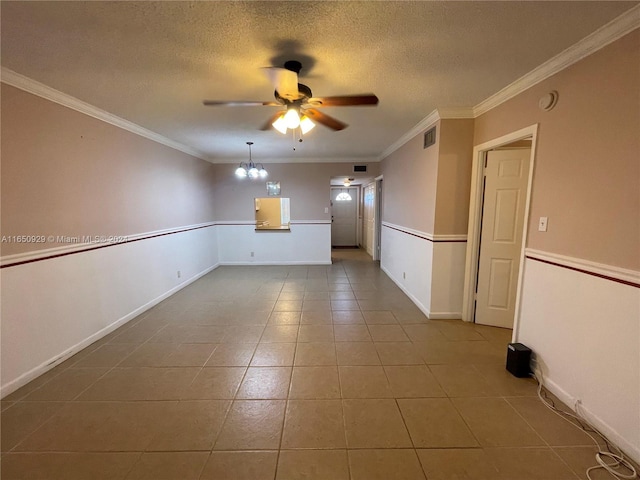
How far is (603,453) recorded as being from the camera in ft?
5.07

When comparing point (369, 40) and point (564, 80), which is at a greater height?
point (369, 40)

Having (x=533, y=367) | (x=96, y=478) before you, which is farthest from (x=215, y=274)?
(x=533, y=367)

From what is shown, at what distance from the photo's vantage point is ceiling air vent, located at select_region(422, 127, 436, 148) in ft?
10.5

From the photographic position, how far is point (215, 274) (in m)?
5.51

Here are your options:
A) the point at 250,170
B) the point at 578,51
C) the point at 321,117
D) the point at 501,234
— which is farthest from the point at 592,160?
the point at 250,170

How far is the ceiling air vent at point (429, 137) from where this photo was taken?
321 cm

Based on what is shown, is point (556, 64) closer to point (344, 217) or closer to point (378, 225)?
point (378, 225)

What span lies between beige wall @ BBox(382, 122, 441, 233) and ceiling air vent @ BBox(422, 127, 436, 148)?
0.18 feet

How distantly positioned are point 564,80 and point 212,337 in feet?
12.2

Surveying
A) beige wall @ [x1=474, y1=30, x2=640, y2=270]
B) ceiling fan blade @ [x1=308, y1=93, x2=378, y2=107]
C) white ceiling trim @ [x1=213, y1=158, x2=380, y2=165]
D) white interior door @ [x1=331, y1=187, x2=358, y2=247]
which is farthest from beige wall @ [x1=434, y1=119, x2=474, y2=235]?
white interior door @ [x1=331, y1=187, x2=358, y2=247]

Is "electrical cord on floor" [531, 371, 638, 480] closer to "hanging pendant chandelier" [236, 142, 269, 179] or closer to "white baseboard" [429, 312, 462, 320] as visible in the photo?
"white baseboard" [429, 312, 462, 320]

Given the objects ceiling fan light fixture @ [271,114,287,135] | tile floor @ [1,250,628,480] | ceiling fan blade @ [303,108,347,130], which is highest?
ceiling fan blade @ [303,108,347,130]

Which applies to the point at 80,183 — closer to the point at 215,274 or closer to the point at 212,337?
the point at 212,337

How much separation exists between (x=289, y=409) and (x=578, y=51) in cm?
303
